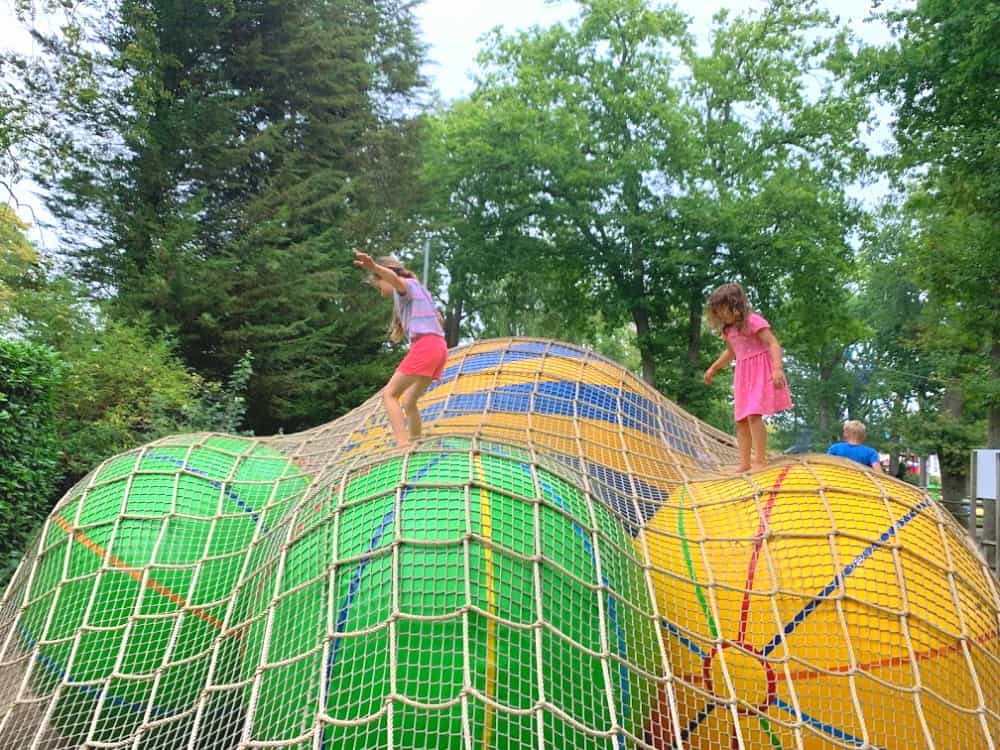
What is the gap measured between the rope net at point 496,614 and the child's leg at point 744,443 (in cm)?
50

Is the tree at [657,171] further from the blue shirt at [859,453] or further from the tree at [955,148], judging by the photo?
the blue shirt at [859,453]

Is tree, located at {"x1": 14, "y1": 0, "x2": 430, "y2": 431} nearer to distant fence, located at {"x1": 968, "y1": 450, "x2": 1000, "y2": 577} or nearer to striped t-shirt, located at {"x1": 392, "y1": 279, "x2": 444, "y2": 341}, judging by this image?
striped t-shirt, located at {"x1": 392, "y1": 279, "x2": 444, "y2": 341}

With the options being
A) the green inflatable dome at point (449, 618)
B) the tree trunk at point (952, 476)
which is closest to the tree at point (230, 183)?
the green inflatable dome at point (449, 618)

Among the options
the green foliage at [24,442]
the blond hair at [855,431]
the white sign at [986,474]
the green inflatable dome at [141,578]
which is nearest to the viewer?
the green inflatable dome at [141,578]

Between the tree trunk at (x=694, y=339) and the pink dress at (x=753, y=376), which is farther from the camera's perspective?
the tree trunk at (x=694, y=339)

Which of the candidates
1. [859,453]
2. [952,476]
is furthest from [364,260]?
[952,476]

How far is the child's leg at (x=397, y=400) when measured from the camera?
149 inches

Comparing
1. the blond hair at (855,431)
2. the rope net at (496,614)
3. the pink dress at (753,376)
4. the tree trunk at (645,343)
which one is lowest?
the rope net at (496,614)

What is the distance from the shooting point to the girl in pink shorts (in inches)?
156

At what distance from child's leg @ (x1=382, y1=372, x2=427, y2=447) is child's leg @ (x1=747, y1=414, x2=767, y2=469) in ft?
6.19

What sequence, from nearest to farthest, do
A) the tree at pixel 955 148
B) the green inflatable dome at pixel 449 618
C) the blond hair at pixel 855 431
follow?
the green inflatable dome at pixel 449 618 < the blond hair at pixel 855 431 < the tree at pixel 955 148

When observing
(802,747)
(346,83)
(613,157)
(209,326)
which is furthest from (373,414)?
(613,157)

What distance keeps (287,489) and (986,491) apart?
7.66 m

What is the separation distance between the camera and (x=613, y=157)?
18.7 m
